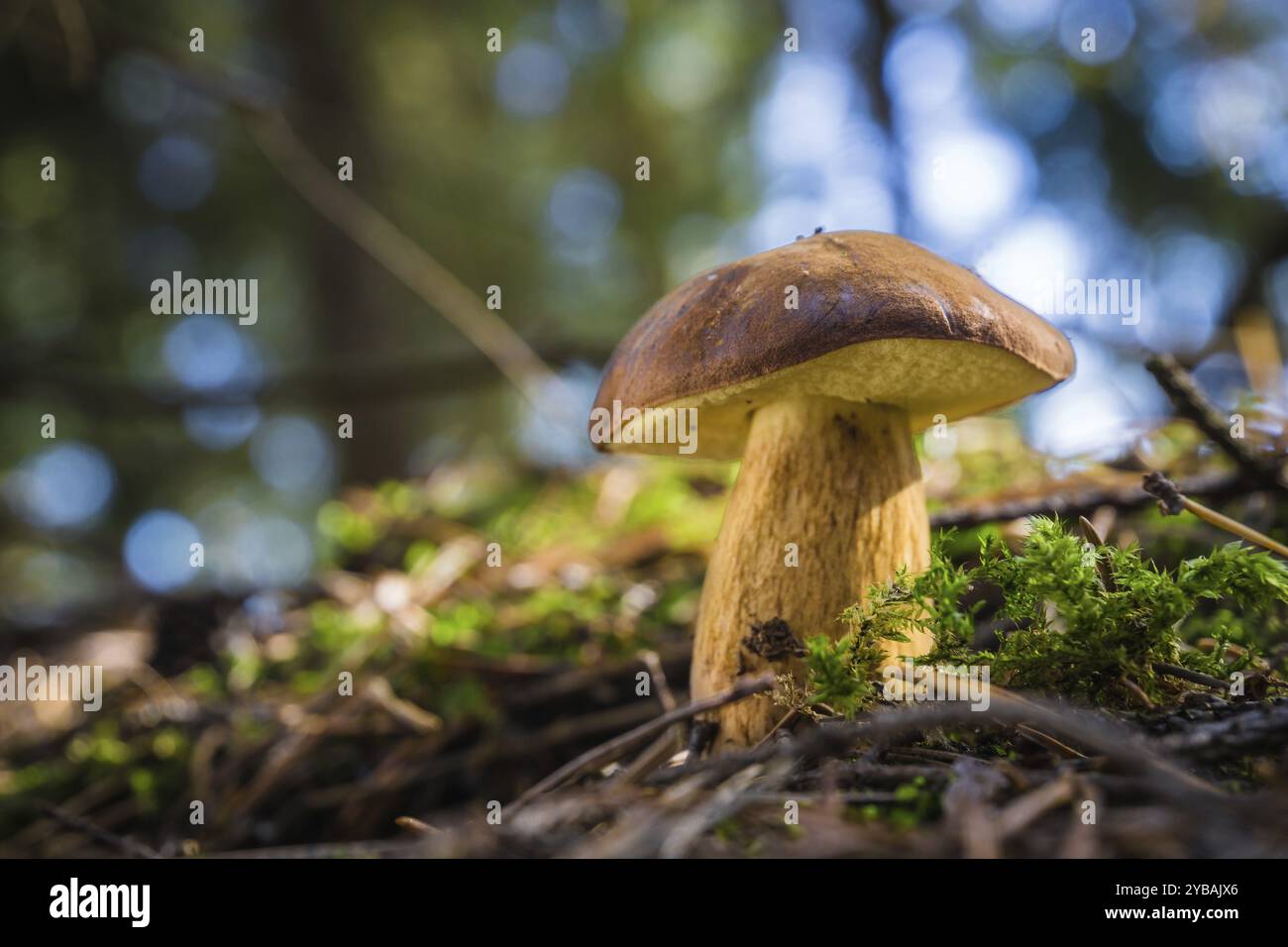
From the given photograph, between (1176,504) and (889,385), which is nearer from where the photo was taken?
(1176,504)

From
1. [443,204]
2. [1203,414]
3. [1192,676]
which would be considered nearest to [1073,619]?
[1192,676]

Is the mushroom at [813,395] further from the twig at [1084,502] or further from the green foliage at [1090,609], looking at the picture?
the twig at [1084,502]

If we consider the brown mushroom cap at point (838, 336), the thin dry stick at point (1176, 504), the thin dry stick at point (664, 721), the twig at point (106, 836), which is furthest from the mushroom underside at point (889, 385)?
the twig at point (106, 836)

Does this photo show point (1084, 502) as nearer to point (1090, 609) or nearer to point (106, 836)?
point (1090, 609)

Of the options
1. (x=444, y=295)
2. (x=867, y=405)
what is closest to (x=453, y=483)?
(x=444, y=295)

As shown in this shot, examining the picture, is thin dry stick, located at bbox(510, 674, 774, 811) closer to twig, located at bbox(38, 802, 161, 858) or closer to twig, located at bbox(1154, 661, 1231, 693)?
twig, located at bbox(1154, 661, 1231, 693)

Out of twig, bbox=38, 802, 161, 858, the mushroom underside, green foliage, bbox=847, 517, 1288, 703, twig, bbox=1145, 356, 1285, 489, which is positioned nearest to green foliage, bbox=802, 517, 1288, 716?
green foliage, bbox=847, 517, 1288, 703

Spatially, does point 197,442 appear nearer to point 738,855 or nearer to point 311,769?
point 311,769
